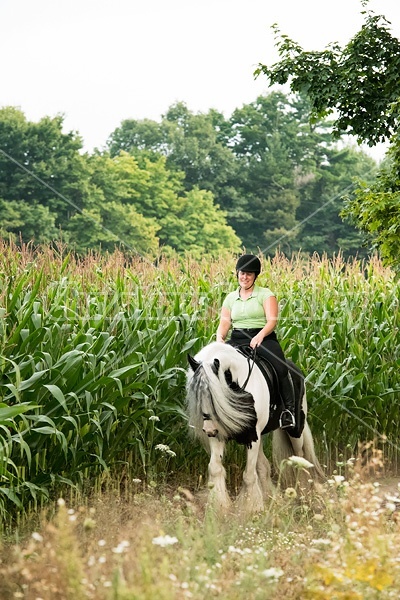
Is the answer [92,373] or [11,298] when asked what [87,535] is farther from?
[11,298]

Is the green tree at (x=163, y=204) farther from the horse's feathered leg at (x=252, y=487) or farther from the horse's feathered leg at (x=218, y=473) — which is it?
the horse's feathered leg at (x=218, y=473)

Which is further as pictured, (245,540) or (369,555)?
(245,540)

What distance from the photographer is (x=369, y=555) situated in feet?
11.9

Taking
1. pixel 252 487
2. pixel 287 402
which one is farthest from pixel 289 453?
pixel 252 487

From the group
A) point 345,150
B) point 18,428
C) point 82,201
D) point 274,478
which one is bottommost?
point 274,478

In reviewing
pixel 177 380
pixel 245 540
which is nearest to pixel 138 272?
pixel 177 380

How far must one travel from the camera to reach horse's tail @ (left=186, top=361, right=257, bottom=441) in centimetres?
585

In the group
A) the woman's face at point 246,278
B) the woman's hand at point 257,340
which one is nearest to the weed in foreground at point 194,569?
the woman's hand at point 257,340

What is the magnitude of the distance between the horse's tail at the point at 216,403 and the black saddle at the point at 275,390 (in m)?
0.45

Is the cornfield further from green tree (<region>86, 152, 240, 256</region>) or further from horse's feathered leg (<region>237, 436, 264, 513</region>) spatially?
green tree (<region>86, 152, 240, 256</region>)

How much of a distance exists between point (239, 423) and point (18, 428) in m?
1.52

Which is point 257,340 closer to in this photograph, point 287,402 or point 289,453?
point 287,402

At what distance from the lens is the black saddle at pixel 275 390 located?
21.4ft

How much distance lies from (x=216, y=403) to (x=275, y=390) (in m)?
0.96
